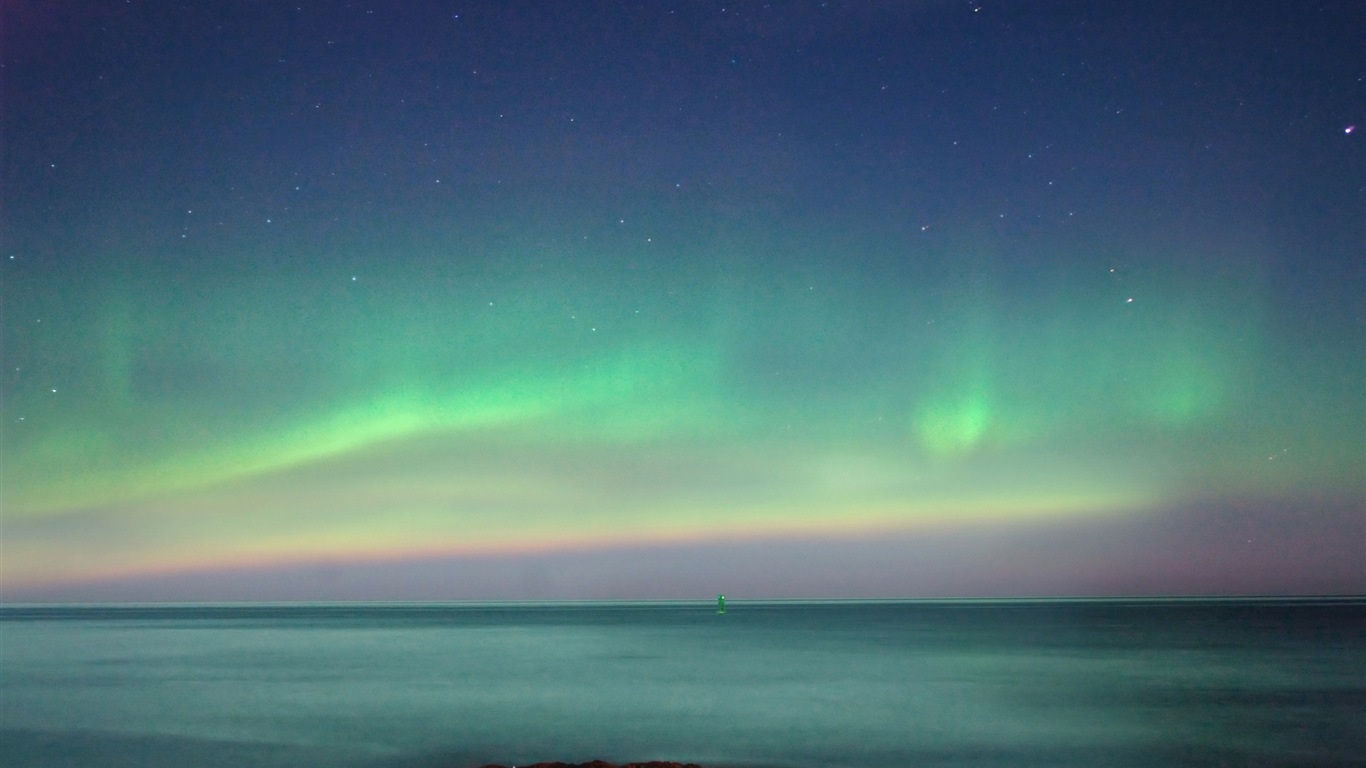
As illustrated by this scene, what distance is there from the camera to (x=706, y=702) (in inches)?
898

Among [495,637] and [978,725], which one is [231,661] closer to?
[495,637]

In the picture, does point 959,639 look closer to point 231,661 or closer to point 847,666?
point 847,666

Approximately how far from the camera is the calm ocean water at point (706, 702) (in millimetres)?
17141

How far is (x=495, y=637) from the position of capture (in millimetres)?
46781

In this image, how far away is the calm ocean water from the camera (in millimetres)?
17141

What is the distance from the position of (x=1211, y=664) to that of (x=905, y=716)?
14.2 meters

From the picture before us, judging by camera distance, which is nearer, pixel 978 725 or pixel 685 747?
pixel 685 747

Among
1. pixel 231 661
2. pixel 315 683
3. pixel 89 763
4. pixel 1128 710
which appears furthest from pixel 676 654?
pixel 89 763

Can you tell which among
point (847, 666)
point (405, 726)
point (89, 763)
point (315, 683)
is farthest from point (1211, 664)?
point (89, 763)

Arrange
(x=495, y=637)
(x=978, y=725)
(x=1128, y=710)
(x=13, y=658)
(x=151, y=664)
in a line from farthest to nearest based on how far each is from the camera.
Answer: (x=495, y=637) < (x=13, y=658) < (x=151, y=664) < (x=1128, y=710) < (x=978, y=725)

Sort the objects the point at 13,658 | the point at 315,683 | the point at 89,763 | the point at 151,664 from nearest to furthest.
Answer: the point at 89,763 < the point at 315,683 < the point at 151,664 < the point at 13,658

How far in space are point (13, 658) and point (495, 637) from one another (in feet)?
58.8

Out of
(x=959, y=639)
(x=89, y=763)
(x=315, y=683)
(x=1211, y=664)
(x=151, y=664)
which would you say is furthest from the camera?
(x=959, y=639)

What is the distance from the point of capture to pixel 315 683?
90.2 ft
